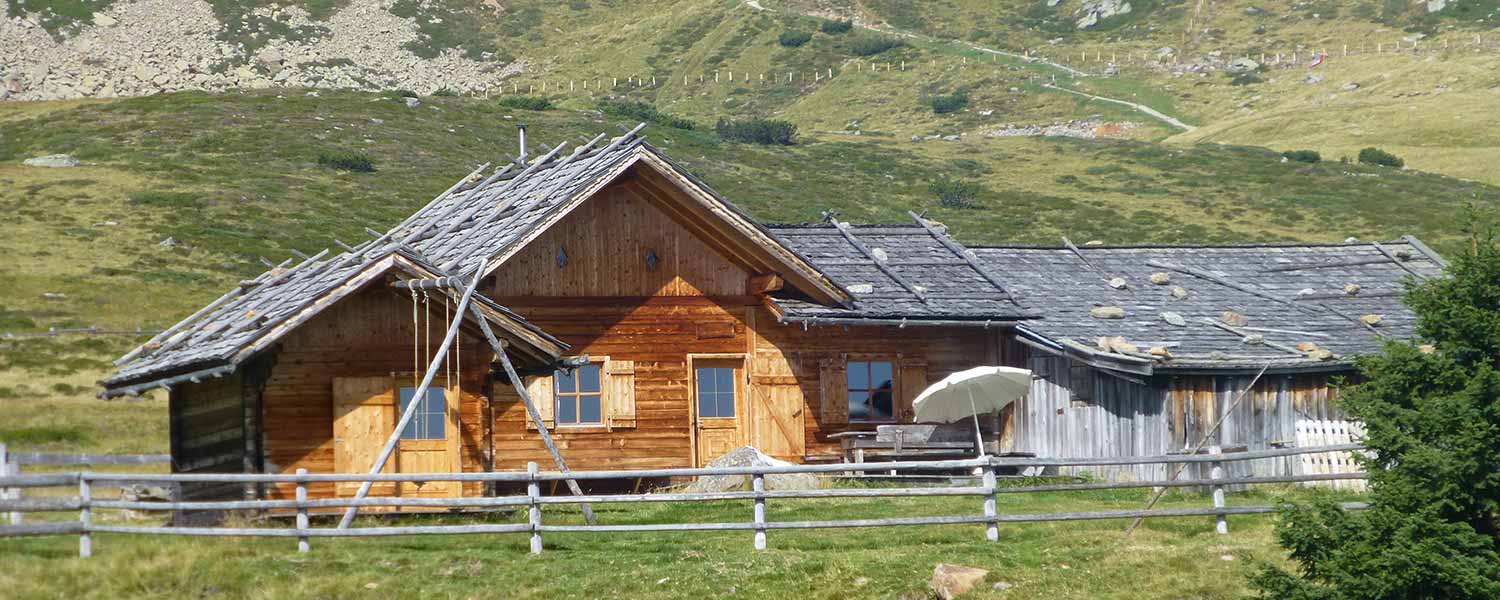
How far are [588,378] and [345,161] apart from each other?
52.2 metres

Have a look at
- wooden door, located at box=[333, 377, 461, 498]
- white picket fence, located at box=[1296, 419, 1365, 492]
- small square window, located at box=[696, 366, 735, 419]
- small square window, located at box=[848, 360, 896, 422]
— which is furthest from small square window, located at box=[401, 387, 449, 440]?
white picket fence, located at box=[1296, 419, 1365, 492]

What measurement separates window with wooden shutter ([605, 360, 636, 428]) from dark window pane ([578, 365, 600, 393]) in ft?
0.63

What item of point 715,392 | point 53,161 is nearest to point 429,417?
point 715,392

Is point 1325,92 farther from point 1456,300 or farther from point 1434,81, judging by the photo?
point 1456,300

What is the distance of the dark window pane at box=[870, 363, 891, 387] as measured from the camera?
33.2 metres

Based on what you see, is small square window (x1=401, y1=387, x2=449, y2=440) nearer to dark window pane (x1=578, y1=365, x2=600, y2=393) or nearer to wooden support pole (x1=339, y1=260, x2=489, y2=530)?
wooden support pole (x1=339, y1=260, x2=489, y2=530)

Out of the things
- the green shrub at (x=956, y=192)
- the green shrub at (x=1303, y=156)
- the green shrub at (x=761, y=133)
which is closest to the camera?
the green shrub at (x=956, y=192)

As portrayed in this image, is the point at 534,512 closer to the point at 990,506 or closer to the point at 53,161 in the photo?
the point at 990,506

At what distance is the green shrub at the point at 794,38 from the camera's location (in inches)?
6132

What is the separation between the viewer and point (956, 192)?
294 ft

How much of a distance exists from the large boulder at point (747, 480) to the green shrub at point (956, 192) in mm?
59830

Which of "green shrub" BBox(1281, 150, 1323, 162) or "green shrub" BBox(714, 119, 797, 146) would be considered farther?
"green shrub" BBox(714, 119, 797, 146)

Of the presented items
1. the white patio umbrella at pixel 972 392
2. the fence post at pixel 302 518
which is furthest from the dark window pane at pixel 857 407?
the fence post at pixel 302 518

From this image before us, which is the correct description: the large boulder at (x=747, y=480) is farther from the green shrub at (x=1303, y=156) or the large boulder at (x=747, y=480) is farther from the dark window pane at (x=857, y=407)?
the green shrub at (x=1303, y=156)
